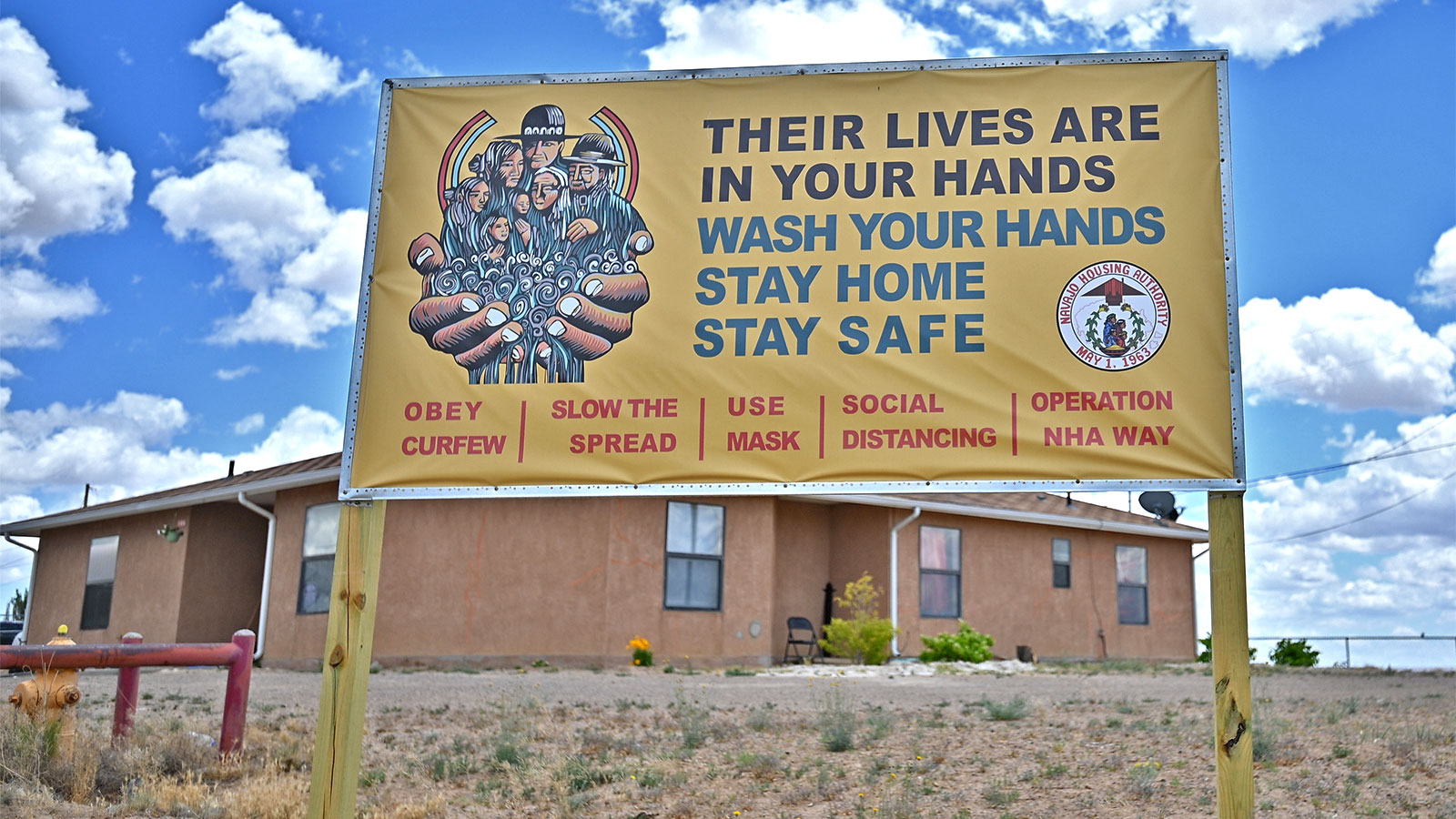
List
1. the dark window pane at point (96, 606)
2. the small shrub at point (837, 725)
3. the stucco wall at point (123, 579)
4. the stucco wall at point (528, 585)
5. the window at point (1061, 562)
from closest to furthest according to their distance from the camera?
1. the small shrub at point (837, 725)
2. the stucco wall at point (528, 585)
3. the stucco wall at point (123, 579)
4. the dark window pane at point (96, 606)
5. the window at point (1061, 562)

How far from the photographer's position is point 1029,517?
71.2 feet

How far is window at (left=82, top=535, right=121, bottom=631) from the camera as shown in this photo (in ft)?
74.1

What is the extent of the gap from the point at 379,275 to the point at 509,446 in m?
1.11

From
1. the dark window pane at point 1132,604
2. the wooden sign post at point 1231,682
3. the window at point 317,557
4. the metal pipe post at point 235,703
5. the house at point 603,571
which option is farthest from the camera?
the dark window pane at point 1132,604

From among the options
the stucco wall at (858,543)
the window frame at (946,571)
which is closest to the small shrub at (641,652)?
the stucco wall at (858,543)

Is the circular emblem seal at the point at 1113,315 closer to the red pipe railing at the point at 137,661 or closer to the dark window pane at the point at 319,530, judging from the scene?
the red pipe railing at the point at 137,661

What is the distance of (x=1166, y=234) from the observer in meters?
5.51

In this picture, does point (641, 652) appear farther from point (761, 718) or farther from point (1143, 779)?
point (1143, 779)

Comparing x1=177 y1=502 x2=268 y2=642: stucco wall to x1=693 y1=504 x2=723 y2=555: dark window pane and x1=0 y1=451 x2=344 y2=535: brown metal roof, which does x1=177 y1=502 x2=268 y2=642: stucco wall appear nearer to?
x1=0 y1=451 x2=344 y2=535: brown metal roof

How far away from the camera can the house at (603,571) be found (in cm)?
1741

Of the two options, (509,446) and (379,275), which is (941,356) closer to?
(509,446)

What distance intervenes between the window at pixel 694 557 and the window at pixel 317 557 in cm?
500

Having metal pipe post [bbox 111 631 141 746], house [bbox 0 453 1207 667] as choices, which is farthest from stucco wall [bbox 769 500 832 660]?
metal pipe post [bbox 111 631 141 746]

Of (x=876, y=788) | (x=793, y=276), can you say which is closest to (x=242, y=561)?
(x=876, y=788)
